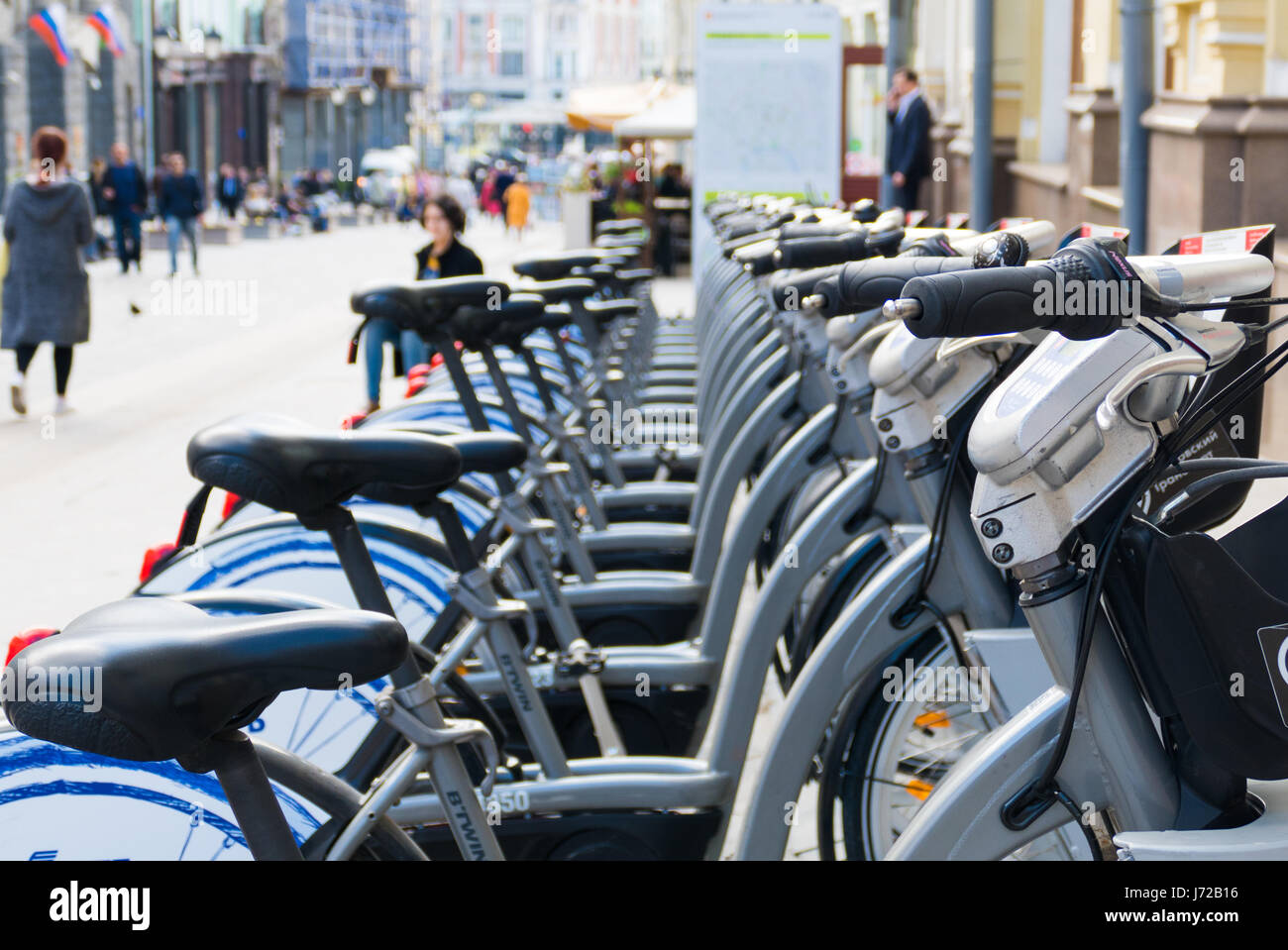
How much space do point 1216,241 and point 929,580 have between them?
1.98 feet

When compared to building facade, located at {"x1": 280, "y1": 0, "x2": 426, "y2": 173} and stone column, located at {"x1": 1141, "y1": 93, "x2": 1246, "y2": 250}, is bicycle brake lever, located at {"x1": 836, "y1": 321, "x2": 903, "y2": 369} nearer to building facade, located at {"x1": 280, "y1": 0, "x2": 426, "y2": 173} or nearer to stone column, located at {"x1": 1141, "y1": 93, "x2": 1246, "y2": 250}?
stone column, located at {"x1": 1141, "y1": 93, "x2": 1246, "y2": 250}

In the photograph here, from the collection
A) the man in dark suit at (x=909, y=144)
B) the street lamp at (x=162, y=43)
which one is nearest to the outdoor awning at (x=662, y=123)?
the man in dark suit at (x=909, y=144)

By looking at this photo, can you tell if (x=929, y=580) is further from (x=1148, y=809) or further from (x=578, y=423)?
(x=578, y=423)

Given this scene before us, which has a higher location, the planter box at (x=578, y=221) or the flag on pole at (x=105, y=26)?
the flag on pole at (x=105, y=26)

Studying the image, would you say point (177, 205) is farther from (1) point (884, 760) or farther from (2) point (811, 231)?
(1) point (884, 760)

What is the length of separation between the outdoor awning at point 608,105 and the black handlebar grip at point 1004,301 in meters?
20.5

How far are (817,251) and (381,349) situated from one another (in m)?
5.59

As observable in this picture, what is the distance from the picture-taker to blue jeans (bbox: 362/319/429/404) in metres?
8.05

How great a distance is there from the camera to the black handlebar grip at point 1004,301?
1.43 metres

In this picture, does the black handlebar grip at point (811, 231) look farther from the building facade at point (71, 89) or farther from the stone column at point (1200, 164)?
the building facade at point (71, 89)

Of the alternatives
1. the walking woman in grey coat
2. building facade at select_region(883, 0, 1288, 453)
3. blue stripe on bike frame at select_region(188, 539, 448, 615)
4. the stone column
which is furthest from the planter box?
blue stripe on bike frame at select_region(188, 539, 448, 615)

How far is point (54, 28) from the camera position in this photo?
2950 centimetres

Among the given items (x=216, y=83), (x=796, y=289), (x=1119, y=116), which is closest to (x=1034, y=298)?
(x=796, y=289)
